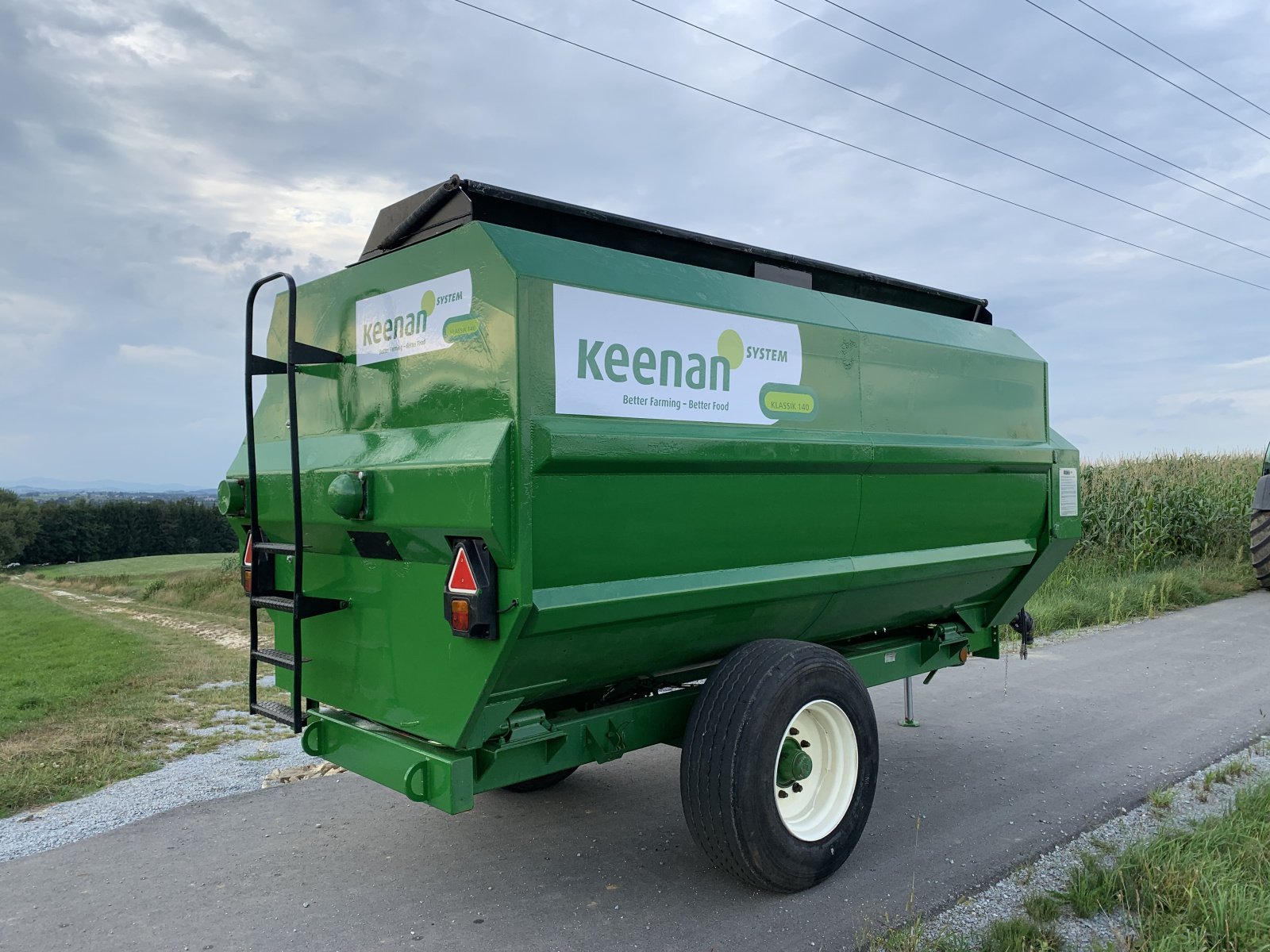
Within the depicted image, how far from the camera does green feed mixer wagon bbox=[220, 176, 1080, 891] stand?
3.22 m

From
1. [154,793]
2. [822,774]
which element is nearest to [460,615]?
[822,774]

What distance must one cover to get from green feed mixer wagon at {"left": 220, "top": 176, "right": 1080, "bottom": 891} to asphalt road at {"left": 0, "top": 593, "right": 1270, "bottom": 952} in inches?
13.9

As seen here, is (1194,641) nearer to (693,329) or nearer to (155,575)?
(693,329)

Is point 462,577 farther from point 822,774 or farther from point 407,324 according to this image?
point 822,774

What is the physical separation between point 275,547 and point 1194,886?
3.77 metres

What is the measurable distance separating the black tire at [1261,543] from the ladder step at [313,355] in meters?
12.7

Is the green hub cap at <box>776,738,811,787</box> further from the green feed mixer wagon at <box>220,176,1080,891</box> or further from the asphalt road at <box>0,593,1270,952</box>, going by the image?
the asphalt road at <box>0,593,1270,952</box>

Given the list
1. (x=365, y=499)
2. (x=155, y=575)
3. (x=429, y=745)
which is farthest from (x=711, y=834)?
(x=155, y=575)

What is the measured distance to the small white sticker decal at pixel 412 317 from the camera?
340cm

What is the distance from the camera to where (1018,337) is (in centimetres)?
566

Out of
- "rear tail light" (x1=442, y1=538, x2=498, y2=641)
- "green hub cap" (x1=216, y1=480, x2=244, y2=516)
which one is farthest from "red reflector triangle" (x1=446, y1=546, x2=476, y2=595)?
"green hub cap" (x1=216, y1=480, x2=244, y2=516)

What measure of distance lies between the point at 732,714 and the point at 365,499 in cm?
165

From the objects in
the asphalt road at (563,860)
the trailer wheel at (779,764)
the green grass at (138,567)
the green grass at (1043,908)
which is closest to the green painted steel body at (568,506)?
the trailer wheel at (779,764)

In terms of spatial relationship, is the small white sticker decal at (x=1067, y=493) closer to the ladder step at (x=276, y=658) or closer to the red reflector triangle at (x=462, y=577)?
the red reflector triangle at (x=462, y=577)
